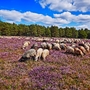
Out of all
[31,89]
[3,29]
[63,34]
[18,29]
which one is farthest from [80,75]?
[63,34]

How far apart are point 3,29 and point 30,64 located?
9424 cm

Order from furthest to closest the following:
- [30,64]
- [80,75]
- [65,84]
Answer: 1. [30,64]
2. [80,75]
3. [65,84]

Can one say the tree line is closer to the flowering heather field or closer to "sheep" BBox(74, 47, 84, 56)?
"sheep" BBox(74, 47, 84, 56)

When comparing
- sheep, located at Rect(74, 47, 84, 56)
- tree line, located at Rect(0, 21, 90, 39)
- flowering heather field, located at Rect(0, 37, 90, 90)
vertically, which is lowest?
flowering heather field, located at Rect(0, 37, 90, 90)

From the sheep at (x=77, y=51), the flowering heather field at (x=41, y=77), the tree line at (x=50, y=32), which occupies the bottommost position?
the flowering heather field at (x=41, y=77)

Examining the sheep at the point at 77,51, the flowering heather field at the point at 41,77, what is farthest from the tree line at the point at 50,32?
the flowering heather field at the point at 41,77

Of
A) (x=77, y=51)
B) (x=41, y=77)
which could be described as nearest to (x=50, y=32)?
(x=77, y=51)

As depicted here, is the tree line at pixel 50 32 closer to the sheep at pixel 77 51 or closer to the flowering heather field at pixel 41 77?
the sheep at pixel 77 51

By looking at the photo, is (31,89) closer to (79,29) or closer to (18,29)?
(18,29)

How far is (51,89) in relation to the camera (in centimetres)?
1224

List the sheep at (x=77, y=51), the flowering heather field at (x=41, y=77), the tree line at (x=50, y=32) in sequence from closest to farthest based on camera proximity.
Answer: the flowering heather field at (x=41, y=77)
the sheep at (x=77, y=51)
the tree line at (x=50, y=32)

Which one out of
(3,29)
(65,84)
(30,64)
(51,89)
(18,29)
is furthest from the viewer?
(18,29)

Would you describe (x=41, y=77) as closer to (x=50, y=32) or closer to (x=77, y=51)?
(x=77, y=51)

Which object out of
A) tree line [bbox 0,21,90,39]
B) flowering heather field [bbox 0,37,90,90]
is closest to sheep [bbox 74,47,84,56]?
flowering heather field [bbox 0,37,90,90]
